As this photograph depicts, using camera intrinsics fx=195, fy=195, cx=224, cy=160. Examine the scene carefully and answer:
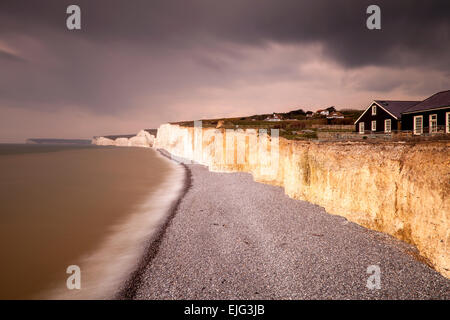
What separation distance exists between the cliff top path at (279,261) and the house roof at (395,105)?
23393mm

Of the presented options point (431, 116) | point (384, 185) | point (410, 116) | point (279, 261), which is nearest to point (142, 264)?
point (279, 261)

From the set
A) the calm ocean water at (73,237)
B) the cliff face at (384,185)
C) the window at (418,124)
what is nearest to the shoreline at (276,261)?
the cliff face at (384,185)

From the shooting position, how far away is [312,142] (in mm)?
16328

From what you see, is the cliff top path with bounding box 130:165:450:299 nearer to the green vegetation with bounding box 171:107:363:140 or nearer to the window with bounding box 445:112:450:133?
the green vegetation with bounding box 171:107:363:140

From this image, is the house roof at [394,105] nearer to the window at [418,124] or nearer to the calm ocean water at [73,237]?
the window at [418,124]

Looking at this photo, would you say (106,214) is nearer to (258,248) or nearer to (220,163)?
(258,248)

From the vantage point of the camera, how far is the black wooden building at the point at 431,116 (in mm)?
20562

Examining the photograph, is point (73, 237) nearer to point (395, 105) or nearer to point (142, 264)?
point (142, 264)

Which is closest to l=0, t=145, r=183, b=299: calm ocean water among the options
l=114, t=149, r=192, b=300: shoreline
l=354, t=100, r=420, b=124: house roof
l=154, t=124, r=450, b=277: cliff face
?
l=114, t=149, r=192, b=300: shoreline

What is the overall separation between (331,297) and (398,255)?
15.5 ft

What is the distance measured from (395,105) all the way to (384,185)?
1018 inches

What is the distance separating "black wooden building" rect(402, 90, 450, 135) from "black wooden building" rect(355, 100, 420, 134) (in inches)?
54.1

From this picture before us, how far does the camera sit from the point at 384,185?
10984 mm
